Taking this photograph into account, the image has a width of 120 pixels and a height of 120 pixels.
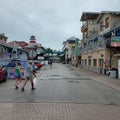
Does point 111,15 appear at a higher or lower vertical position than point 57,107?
higher

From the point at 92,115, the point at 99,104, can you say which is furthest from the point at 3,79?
the point at 92,115

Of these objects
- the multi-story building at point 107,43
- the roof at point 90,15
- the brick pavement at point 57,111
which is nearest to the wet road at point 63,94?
the brick pavement at point 57,111

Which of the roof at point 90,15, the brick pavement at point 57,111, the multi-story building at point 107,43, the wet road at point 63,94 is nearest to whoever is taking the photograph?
the brick pavement at point 57,111

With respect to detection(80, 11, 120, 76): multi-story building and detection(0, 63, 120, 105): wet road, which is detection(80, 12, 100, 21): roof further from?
detection(0, 63, 120, 105): wet road

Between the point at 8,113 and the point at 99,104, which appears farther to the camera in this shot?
the point at 99,104

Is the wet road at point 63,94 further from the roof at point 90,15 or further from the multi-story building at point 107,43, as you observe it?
the roof at point 90,15

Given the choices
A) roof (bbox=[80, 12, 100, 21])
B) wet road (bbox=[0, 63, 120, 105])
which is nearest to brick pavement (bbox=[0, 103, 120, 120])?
wet road (bbox=[0, 63, 120, 105])

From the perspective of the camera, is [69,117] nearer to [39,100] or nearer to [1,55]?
[39,100]

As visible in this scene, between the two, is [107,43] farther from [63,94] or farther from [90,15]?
[90,15]

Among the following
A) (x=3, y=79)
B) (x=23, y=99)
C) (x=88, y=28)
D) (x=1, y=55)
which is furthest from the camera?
(x=88, y=28)

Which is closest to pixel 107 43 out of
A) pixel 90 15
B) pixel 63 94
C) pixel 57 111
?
pixel 63 94

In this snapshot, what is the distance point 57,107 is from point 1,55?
26151 mm

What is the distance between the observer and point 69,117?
8.64 metres

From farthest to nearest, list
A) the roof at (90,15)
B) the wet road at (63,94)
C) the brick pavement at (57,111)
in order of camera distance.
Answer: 1. the roof at (90,15)
2. the wet road at (63,94)
3. the brick pavement at (57,111)
